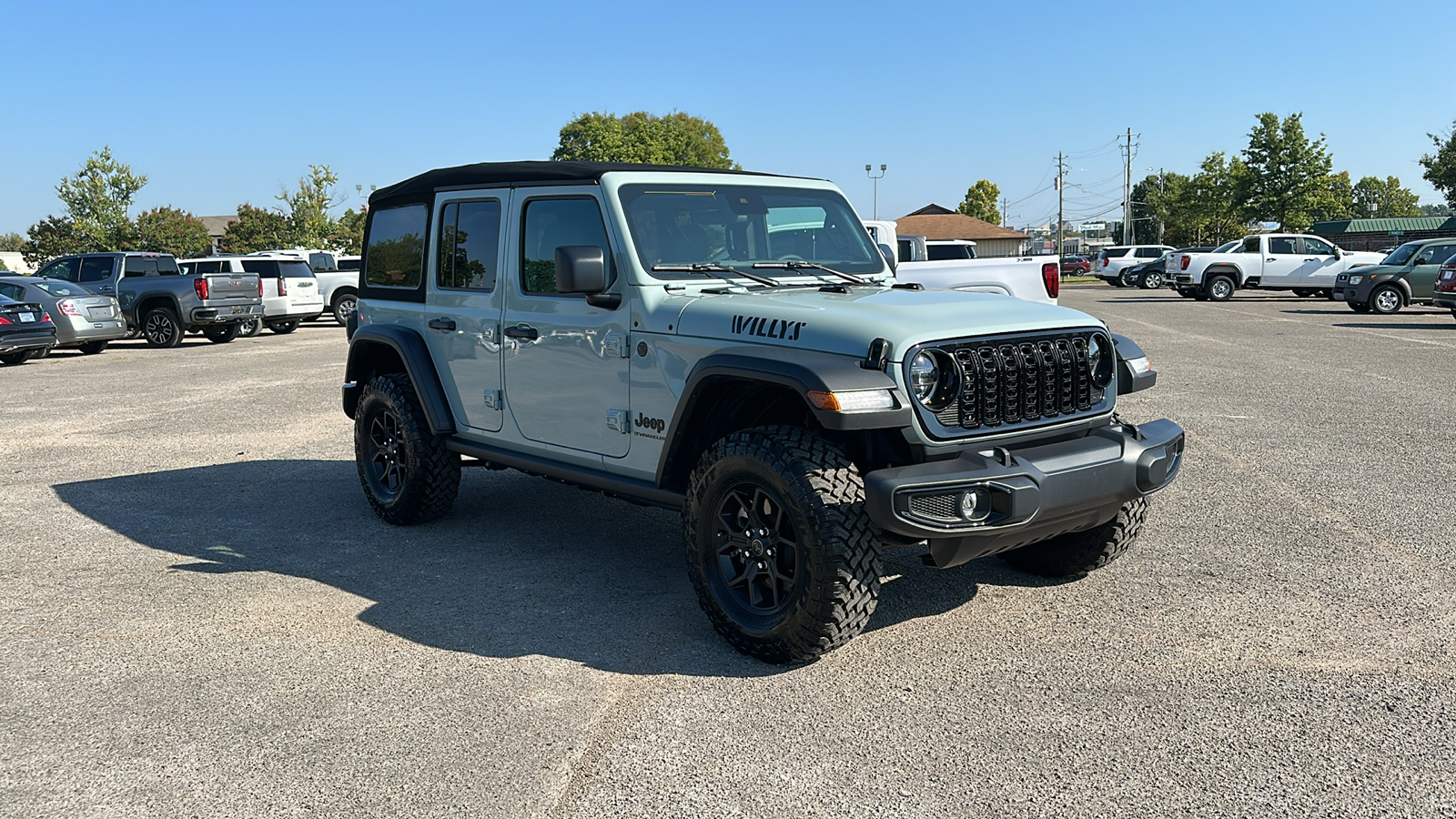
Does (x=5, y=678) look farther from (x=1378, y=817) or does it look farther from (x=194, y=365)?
(x=194, y=365)

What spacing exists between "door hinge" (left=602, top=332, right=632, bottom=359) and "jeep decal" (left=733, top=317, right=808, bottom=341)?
67 cm

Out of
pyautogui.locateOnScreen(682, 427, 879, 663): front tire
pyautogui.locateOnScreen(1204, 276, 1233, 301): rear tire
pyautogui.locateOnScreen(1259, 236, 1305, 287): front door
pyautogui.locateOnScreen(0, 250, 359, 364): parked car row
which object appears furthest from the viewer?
pyautogui.locateOnScreen(1204, 276, 1233, 301): rear tire

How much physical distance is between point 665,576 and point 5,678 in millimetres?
2758

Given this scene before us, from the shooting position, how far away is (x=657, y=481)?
16.2 feet

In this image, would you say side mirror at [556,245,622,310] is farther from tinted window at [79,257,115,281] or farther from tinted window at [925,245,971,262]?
tinted window at [925,245,971,262]

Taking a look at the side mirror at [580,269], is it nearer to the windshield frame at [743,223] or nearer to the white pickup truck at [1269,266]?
the windshield frame at [743,223]

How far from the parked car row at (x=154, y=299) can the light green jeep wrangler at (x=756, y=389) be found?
394 inches

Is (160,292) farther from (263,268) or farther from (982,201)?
(982,201)

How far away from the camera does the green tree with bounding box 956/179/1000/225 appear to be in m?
122

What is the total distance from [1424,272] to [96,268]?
90.0ft

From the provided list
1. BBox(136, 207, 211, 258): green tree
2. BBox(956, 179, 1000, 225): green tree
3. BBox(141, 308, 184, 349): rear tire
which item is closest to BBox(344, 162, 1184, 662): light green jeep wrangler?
→ BBox(141, 308, 184, 349): rear tire

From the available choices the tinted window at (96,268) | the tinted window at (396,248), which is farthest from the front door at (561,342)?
the tinted window at (96,268)

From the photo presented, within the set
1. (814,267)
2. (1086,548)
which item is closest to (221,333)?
(814,267)

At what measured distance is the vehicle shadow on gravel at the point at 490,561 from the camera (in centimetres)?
478
